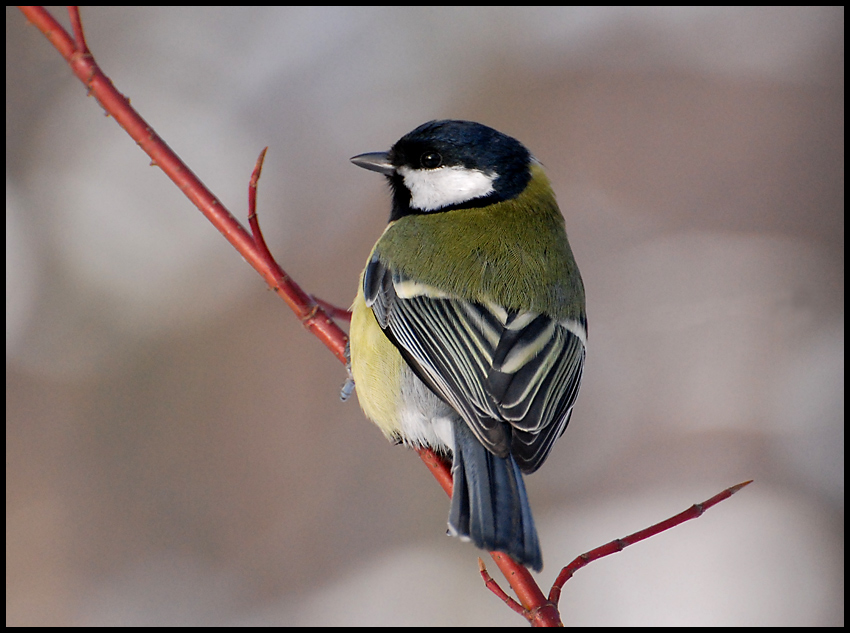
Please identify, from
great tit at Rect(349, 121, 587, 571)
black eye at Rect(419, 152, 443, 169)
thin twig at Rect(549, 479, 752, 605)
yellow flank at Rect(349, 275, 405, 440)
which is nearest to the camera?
thin twig at Rect(549, 479, 752, 605)

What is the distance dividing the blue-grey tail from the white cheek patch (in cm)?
74

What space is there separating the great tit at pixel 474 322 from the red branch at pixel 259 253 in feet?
0.19

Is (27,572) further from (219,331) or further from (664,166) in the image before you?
(664,166)

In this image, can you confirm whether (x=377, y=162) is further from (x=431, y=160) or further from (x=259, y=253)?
(x=259, y=253)

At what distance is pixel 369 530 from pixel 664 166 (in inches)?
96.1

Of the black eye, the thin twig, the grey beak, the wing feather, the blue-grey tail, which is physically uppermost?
the grey beak

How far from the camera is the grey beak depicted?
2.06m

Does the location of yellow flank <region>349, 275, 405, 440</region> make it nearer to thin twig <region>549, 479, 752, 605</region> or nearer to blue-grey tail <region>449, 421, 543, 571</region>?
blue-grey tail <region>449, 421, 543, 571</region>

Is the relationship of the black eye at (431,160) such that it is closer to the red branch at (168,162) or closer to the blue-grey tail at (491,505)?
the red branch at (168,162)

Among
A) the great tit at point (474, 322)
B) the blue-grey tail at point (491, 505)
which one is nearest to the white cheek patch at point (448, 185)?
the great tit at point (474, 322)

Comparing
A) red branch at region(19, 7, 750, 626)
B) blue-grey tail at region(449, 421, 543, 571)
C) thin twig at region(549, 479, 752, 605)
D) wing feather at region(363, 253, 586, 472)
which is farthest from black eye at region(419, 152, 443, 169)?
thin twig at region(549, 479, 752, 605)

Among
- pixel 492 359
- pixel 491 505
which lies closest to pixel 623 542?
pixel 491 505

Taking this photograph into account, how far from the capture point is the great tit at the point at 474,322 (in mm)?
1471

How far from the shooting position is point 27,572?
344 centimetres
